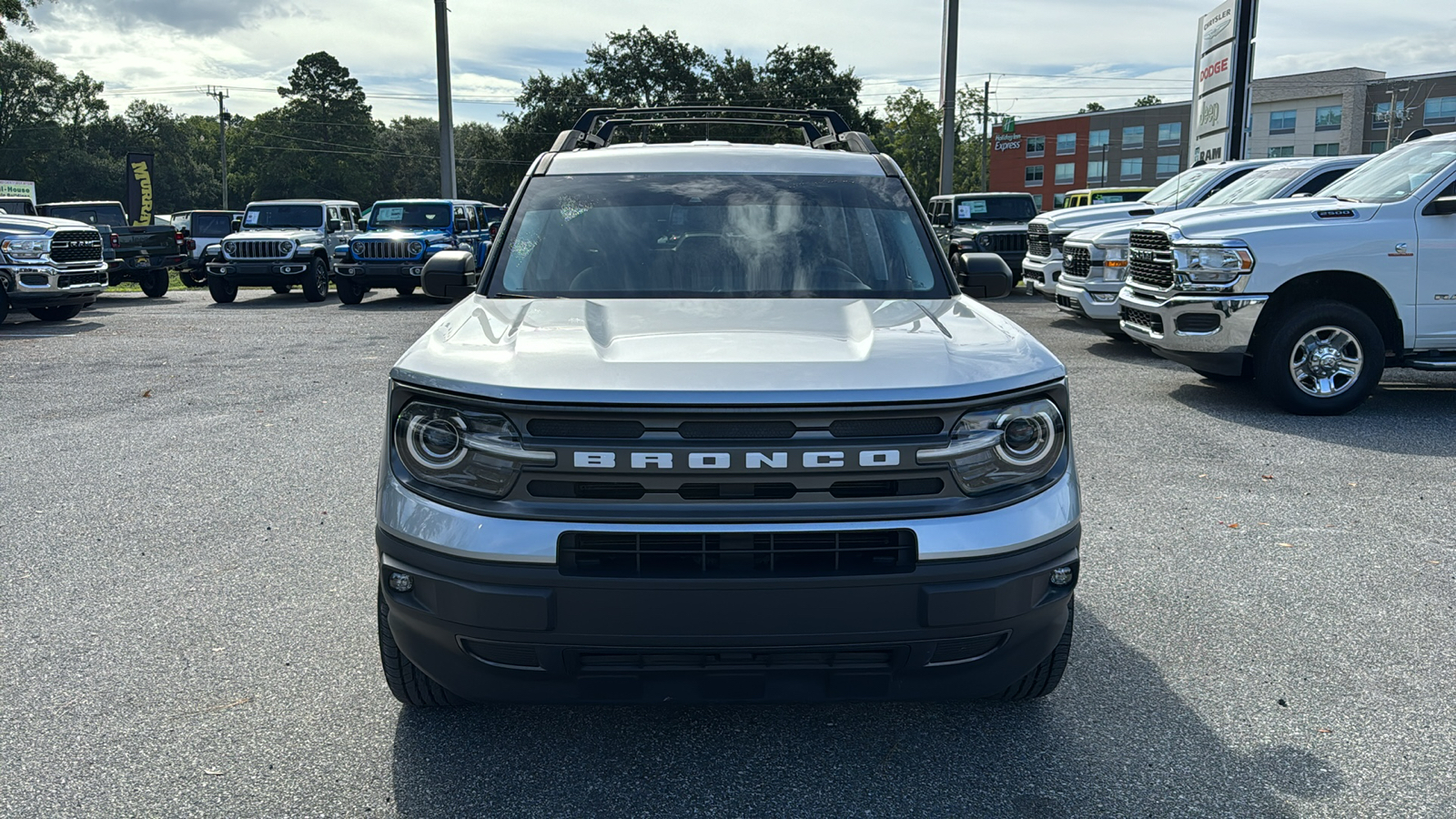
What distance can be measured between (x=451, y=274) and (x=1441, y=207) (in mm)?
7196

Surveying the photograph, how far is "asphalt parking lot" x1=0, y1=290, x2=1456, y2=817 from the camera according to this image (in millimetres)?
2898

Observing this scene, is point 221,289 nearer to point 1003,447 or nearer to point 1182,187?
point 1182,187

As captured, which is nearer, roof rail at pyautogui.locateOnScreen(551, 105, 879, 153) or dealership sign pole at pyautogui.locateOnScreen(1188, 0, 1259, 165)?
roof rail at pyautogui.locateOnScreen(551, 105, 879, 153)

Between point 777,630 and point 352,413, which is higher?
point 777,630

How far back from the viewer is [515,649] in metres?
2.63

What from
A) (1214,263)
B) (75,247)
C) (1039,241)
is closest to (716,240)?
(1214,263)

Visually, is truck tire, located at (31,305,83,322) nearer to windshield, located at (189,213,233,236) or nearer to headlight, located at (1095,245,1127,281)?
windshield, located at (189,213,233,236)


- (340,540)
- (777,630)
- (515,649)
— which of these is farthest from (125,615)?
(777,630)

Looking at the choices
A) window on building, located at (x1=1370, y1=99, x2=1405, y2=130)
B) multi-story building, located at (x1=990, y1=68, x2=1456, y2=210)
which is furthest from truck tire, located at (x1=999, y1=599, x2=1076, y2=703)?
window on building, located at (x1=1370, y1=99, x2=1405, y2=130)

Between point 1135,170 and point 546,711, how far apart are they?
96.6 metres

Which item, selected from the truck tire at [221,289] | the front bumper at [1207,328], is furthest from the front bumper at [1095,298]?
the truck tire at [221,289]

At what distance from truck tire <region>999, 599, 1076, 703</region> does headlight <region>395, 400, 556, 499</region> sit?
1554 mm

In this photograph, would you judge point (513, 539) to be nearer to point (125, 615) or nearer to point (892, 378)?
point (892, 378)

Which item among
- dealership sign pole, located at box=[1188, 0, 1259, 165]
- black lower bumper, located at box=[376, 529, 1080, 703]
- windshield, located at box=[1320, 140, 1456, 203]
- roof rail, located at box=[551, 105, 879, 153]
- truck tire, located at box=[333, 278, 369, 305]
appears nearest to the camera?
black lower bumper, located at box=[376, 529, 1080, 703]
